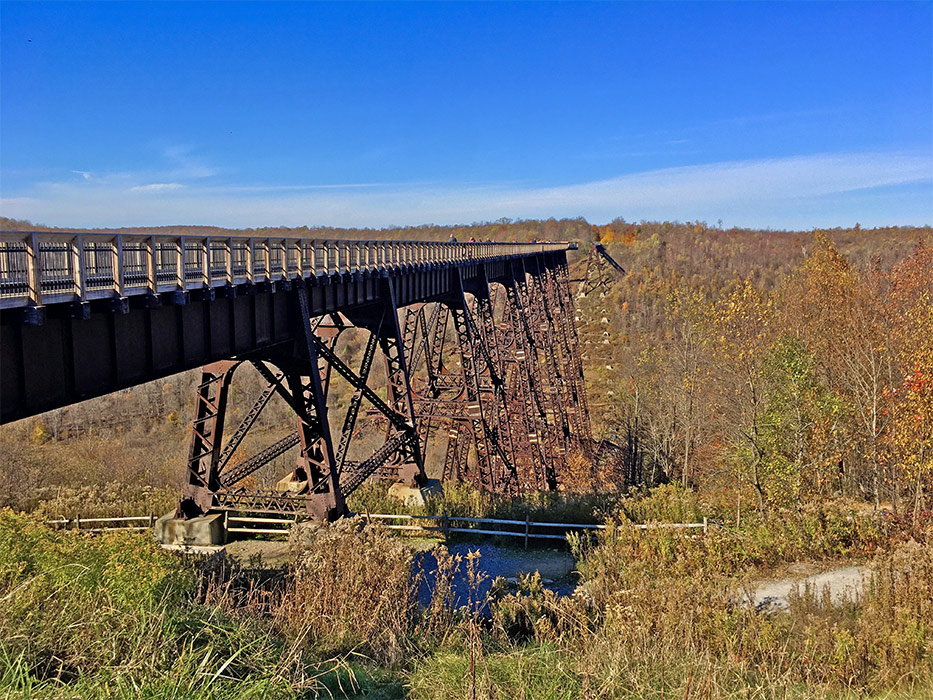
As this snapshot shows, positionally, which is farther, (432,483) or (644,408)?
(644,408)

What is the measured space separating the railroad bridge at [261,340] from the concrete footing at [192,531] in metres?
0.32

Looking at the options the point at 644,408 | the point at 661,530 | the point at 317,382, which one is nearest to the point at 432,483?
the point at 317,382

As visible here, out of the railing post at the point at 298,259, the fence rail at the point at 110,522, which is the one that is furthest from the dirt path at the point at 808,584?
the fence rail at the point at 110,522

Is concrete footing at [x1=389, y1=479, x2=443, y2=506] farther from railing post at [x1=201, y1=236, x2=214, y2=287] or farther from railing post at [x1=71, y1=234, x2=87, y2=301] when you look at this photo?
railing post at [x1=71, y1=234, x2=87, y2=301]

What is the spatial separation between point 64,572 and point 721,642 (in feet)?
20.4

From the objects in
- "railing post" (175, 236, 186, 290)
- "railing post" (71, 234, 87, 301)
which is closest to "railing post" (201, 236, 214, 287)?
Result: "railing post" (175, 236, 186, 290)

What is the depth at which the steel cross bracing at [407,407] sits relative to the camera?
1304 cm

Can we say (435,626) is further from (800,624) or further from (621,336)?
(621,336)

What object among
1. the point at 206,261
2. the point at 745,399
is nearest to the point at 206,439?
the point at 206,261

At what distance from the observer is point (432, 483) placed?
746 inches

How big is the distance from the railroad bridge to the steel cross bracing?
2.5 inches

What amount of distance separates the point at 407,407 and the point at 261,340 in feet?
20.9

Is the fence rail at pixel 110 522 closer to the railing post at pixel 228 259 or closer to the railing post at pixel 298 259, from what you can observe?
the railing post at pixel 298 259

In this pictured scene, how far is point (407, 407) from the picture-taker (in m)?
17.3
